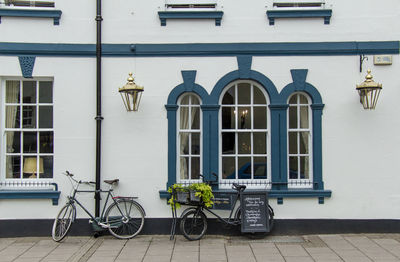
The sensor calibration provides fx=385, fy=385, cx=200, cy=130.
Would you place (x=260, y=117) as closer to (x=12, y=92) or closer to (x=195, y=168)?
(x=195, y=168)

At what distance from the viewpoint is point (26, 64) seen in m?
7.30

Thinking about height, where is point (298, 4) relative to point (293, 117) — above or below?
above

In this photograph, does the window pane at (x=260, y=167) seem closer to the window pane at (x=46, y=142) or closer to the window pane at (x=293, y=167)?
the window pane at (x=293, y=167)

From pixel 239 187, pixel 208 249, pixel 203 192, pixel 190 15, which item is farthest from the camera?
pixel 190 15

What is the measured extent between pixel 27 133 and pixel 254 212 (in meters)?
4.61

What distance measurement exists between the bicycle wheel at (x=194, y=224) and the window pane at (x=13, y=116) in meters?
3.74

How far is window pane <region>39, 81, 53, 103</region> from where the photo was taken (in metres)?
7.54

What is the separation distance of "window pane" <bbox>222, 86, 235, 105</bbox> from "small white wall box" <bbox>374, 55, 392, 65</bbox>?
2758 mm

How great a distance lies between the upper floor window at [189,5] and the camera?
7.50 m

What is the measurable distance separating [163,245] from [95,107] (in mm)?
2872

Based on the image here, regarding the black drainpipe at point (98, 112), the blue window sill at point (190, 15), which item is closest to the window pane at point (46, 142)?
the black drainpipe at point (98, 112)

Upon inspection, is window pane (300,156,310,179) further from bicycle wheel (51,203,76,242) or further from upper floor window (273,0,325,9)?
bicycle wheel (51,203,76,242)

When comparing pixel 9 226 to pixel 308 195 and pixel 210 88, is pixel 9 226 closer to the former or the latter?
pixel 210 88

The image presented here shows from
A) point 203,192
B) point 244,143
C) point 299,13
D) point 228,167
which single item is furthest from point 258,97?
point 203,192
